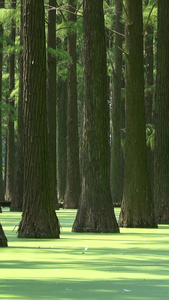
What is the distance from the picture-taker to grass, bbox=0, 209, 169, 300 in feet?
24.7

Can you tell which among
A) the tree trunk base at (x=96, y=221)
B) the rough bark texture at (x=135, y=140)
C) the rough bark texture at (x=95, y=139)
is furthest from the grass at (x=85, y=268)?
the rough bark texture at (x=135, y=140)

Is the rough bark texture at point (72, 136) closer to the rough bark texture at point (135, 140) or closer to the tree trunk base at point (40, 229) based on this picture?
the rough bark texture at point (135, 140)

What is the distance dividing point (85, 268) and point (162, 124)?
12.2 meters

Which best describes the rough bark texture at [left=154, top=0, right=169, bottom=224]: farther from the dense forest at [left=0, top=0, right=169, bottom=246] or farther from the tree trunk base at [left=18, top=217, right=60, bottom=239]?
the tree trunk base at [left=18, top=217, right=60, bottom=239]

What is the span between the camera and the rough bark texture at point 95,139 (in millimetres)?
16484

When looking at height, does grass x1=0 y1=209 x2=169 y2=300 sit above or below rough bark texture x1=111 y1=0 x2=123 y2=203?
below

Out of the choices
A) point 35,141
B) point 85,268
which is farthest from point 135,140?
point 85,268

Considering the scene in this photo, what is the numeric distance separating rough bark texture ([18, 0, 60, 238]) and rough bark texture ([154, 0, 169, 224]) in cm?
639

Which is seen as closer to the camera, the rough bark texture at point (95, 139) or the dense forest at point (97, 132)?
the dense forest at point (97, 132)

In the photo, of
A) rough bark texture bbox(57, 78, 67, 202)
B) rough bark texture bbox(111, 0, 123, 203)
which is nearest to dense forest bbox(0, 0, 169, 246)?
rough bark texture bbox(111, 0, 123, 203)

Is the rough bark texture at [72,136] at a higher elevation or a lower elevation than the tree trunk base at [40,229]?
higher

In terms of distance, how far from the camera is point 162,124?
21500 mm

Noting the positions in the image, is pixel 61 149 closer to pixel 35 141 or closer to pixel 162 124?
pixel 162 124

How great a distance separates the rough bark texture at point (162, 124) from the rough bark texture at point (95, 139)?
4.38 meters
